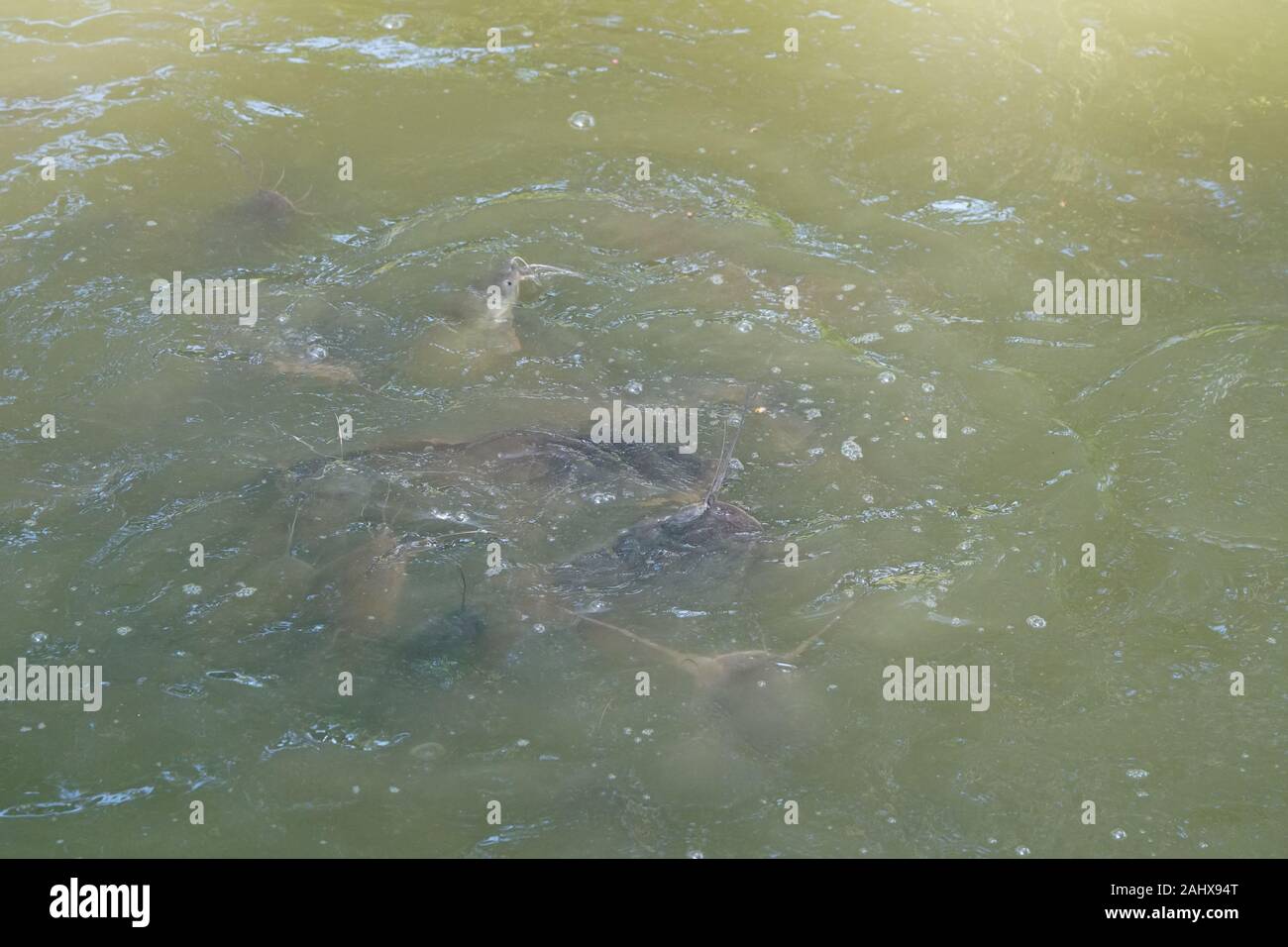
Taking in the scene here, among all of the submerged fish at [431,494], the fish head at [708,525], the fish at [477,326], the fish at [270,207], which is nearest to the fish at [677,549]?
the fish head at [708,525]

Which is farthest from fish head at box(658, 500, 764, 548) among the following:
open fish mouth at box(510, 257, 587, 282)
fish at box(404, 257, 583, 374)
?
open fish mouth at box(510, 257, 587, 282)

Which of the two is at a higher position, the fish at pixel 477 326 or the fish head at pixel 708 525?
the fish at pixel 477 326

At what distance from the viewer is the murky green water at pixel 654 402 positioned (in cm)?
396

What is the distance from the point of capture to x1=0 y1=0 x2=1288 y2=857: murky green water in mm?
3955

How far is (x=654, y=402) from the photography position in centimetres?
529

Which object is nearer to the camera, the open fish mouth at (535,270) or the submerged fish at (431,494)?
the submerged fish at (431,494)

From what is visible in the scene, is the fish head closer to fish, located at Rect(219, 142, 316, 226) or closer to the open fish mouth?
the open fish mouth

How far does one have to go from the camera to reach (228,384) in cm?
Answer: 534

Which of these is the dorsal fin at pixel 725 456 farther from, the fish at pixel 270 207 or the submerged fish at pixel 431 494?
the fish at pixel 270 207

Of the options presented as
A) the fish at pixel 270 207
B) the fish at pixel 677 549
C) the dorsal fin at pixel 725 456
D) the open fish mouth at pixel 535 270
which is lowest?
the fish at pixel 677 549

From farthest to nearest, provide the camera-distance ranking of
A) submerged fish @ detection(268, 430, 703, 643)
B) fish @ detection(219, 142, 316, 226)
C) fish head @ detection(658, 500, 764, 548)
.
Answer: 1. fish @ detection(219, 142, 316, 226)
2. fish head @ detection(658, 500, 764, 548)
3. submerged fish @ detection(268, 430, 703, 643)

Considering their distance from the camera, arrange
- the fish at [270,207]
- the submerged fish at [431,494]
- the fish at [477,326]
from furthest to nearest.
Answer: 1. the fish at [270,207]
2. the fish at [477,326]
3. the submerged fish at [431,494]

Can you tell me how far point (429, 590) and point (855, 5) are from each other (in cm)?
524

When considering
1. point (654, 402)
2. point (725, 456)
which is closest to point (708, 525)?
point (725, 456)
